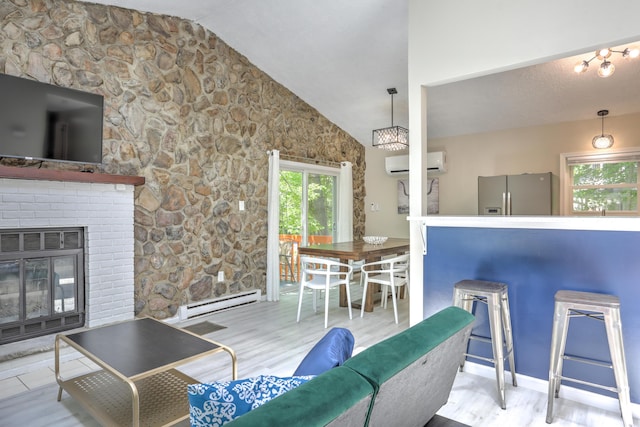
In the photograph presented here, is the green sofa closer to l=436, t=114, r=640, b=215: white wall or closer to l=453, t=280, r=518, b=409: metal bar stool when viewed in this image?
l=453, t=280, r=518, b=409: metal bar stool

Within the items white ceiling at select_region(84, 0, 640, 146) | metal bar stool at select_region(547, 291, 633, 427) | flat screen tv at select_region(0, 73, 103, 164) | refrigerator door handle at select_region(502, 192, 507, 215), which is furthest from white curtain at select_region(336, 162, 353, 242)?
metal bar stool at select_region(547, 291, 633, 427)

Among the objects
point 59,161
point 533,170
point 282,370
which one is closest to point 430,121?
point 533,170

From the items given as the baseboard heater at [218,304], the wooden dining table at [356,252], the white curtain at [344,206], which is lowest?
the baseboard heater at [218,304]

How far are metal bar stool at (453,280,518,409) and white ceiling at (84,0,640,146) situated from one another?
2691 mm

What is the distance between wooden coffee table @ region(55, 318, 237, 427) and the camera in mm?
1880

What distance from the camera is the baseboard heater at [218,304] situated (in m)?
4.14

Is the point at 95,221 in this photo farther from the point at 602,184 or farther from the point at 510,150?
the point at 602,184

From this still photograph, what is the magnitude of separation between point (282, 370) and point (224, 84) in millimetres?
3344

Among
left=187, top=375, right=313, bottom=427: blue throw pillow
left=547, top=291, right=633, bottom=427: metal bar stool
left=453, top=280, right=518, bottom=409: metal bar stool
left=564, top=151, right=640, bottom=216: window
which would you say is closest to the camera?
left=187, top=375, right=313, bottom=427: blue throw pillow

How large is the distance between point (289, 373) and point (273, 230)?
2.51m

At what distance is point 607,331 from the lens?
206 cm

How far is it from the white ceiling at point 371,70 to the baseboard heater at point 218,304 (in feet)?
9.65

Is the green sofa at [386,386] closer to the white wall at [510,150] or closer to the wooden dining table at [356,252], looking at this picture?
the wooden dining table at [356,252]

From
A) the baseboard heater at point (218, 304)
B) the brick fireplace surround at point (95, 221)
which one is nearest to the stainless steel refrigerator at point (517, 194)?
the baseboard heater at point (218, 304)
